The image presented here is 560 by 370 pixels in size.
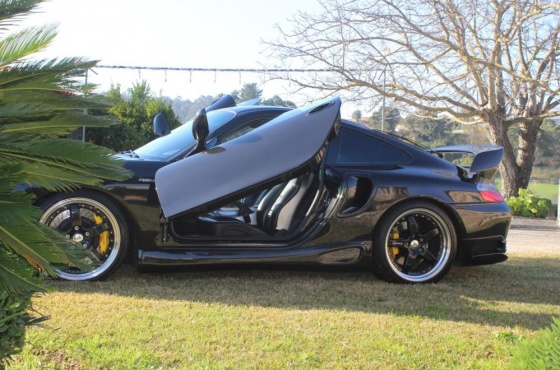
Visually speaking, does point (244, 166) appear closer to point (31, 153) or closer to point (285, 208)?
point (285, 208)

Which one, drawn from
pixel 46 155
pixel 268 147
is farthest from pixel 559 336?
pixel 268 147

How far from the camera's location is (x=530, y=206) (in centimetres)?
1638

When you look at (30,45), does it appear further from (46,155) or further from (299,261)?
(299,261)

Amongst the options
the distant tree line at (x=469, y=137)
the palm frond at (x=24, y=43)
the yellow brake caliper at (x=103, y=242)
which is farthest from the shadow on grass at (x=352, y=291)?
the distant tree line at (x=469, y=137)

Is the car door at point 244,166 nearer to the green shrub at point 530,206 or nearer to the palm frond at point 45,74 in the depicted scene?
the palm frond at point 45,74

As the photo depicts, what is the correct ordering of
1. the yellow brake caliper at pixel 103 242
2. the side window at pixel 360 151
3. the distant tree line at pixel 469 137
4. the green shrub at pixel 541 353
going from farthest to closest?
the distant tree line at pixel 469 137 < the side window at pixel 360 151 < the yellow brake caliper at pixel 103 242 < the green shrub at pixel 541 353

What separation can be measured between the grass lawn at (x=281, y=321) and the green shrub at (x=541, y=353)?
62.1 inches

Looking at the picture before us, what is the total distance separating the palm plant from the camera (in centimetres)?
206

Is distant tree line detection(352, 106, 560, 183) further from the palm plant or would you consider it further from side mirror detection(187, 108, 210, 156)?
the palm plant

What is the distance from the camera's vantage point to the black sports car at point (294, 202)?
15.2ft

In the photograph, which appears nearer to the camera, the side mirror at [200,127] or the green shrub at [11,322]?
the green shrub at [11,322]

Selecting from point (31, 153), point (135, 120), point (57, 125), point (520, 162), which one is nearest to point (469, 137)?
point (520, 162)

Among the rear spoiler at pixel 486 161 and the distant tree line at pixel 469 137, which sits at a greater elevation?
the distant tree line at pixel 469 137

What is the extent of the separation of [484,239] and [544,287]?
2.17 feet
